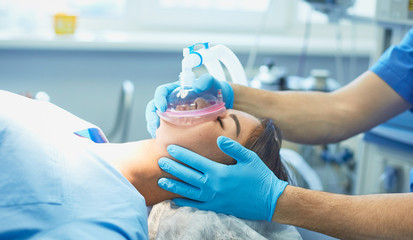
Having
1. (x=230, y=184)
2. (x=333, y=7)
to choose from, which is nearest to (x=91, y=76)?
(x=333, y=7)

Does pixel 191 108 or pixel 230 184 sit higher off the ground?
pixel 191 108

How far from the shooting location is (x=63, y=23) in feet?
9.04

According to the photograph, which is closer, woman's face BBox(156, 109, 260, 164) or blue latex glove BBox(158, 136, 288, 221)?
blue latex glove BBox(158, 136, 288, 221)

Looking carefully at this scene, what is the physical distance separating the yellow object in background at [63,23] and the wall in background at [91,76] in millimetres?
121

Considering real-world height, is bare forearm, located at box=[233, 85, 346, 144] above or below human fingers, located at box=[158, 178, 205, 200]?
above

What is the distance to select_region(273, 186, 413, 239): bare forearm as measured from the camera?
1.11 meters

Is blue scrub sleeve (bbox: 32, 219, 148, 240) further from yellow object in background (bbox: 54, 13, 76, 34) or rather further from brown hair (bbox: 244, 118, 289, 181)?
yellow object in background (bbox: 54, 13, 76, 34)

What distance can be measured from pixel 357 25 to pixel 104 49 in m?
1.93

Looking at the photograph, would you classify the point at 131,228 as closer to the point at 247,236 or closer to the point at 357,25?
the point at 247,236

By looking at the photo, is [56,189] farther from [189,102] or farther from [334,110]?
[334,110]

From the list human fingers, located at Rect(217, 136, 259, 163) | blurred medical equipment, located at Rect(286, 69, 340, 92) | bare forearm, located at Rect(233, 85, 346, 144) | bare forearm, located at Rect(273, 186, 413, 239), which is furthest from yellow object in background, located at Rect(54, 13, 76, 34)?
bare forearm, located at Rect(273, 186, 413, 239)

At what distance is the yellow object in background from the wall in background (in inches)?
4.8

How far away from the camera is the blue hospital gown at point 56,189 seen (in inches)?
37.1

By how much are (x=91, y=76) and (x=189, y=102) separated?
5.73 feet
